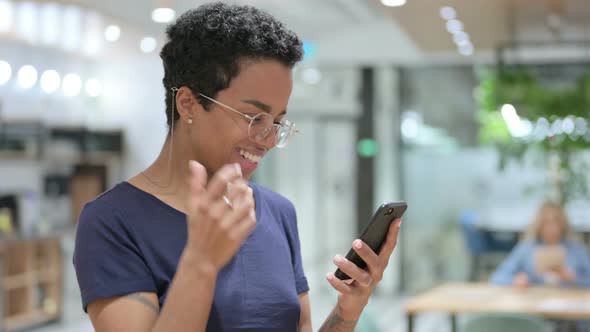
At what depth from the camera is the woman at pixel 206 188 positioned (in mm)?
1366

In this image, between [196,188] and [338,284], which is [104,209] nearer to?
[196,188]

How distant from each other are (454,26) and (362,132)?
A: 3.89 m

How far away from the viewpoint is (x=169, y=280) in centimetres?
141

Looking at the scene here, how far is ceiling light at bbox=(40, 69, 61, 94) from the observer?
8.90 m

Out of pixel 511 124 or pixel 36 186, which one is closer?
pixel 511 124

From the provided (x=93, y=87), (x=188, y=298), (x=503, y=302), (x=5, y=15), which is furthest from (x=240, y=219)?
(x=93, y=87)

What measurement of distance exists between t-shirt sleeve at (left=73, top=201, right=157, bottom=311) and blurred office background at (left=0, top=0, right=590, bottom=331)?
16.0 ft

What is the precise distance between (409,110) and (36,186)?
15.0 ft

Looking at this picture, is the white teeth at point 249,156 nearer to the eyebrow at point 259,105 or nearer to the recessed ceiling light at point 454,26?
the eyebrow at point 259,105

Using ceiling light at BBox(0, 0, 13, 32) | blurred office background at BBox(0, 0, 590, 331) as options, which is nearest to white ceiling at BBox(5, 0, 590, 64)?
blurred office background at BBox(0, 0, 590, 331)

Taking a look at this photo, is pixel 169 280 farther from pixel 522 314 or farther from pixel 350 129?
pixel 350 129

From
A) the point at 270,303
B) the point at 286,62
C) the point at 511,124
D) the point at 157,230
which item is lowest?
the point at 270,303

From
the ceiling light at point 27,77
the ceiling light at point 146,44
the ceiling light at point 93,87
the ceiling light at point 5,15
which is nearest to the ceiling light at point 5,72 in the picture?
the ceiling light at point 27,77

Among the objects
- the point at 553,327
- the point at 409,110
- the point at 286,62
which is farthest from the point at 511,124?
the point at 286,62
